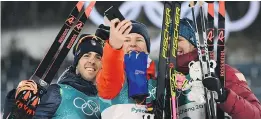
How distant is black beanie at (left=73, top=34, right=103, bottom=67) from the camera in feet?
6.98

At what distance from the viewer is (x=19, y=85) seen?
7.04ft

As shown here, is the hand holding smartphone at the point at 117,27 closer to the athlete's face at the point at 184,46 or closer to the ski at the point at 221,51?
the athlete's face at the point at 184,46

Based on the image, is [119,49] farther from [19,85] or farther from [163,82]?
[19,85]

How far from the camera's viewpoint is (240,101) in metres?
1.97

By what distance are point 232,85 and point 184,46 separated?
0.85 feet

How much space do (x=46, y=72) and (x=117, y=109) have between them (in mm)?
351

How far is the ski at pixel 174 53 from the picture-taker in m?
2.00

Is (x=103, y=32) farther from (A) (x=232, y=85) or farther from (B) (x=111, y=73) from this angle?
(A) (x=232, y=85)

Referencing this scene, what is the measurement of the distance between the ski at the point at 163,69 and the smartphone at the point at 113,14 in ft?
0.60

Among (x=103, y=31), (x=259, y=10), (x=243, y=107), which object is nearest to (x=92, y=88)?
(x=103, y=31)

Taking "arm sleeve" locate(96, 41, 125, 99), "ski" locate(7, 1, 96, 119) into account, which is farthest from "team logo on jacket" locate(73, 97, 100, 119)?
"ski" locate(7, 1, 96, 119)

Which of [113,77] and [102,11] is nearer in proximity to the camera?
[113,77]

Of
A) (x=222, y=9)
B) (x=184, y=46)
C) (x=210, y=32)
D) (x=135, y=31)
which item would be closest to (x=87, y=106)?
(x=135, y=31)

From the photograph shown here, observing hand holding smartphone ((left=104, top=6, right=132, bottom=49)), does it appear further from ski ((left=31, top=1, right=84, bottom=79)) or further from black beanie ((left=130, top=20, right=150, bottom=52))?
ski ((left=31, top=1, right=84, bottom=79))
